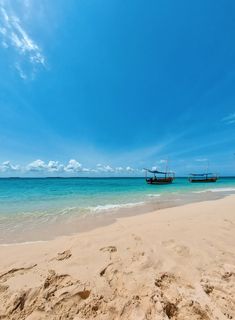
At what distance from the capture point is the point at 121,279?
9.25 ft

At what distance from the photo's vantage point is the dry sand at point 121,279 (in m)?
2.18

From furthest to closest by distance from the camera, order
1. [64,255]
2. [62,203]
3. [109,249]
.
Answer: [62,203], [109,249], [64,255]

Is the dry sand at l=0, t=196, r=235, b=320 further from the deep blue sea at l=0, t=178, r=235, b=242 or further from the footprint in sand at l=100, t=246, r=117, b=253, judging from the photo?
the deep blue sea at l=0, t=178, r=235, b=242

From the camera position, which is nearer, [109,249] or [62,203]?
[109,249]

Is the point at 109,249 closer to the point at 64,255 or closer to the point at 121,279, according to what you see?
the point at 64,255

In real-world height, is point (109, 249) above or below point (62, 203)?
above

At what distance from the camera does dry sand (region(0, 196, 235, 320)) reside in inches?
85.7

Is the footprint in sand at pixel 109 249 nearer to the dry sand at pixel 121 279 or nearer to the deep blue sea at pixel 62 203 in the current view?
the dry sand at pixel 121 279

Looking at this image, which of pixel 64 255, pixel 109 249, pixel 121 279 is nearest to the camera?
pixel 121 279

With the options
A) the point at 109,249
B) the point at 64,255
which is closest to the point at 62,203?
the point at 64,255

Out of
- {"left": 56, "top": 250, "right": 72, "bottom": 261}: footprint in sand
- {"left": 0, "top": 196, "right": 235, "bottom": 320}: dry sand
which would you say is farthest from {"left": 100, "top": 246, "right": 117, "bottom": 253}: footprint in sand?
{"left": 56, "top": 250, "right": 72, "bottom": 261}: footprint in sand

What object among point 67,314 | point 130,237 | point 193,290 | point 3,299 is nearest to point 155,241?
point 130,237

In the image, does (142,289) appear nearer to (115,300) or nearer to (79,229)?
(115,300)

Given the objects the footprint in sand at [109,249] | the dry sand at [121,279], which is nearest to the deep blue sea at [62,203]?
the dry sand at [121,279]
